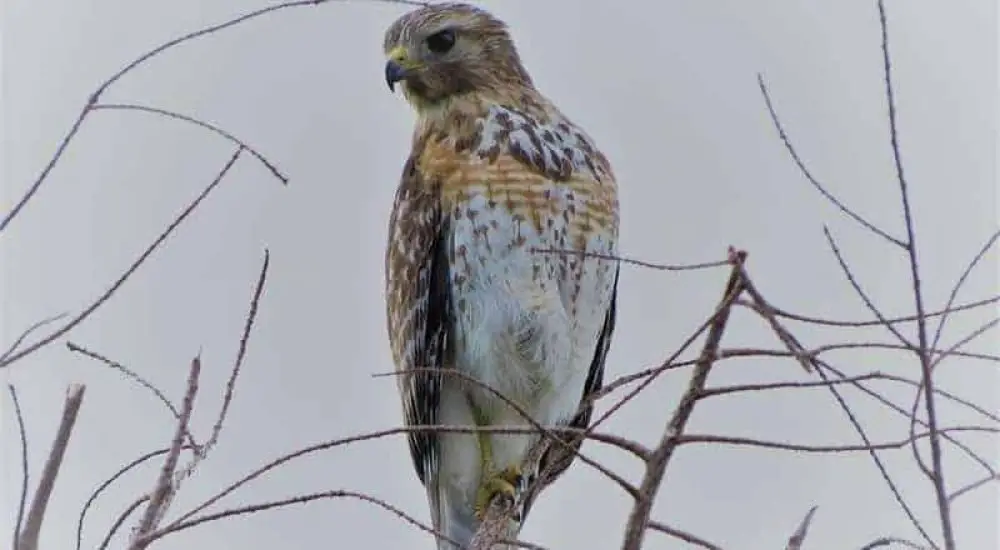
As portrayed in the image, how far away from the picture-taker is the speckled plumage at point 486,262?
575 centimetres

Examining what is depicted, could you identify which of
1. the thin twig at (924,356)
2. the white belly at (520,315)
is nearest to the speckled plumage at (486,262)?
the white belly at (520,315)

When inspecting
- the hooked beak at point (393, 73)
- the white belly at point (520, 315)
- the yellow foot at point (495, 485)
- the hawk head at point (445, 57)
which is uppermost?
the hawk head at point (445, 57)

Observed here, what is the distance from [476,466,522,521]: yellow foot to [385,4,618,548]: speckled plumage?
0.04 m

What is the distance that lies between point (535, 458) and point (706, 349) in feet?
6.25

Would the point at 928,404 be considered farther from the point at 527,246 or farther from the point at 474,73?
the point at 474,73

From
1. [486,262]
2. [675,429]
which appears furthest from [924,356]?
[486,262]

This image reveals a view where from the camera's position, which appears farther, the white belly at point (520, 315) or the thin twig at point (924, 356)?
the white belly at point (520, 315)

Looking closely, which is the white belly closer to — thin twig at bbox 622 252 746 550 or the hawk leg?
the hawk leg

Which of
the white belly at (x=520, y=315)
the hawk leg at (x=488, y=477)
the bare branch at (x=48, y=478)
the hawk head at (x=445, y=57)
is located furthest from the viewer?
the hawk head at (x=445, y=57)

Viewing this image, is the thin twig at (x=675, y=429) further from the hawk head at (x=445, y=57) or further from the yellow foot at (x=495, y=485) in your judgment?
the hawk head at (x=445, y=57)

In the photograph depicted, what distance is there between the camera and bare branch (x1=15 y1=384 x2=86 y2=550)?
7.53 ft

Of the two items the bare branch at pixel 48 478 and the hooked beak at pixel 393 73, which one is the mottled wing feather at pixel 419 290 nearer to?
the hooked beak at pixel 393 73

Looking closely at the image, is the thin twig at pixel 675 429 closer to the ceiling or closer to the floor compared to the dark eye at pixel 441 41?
closer to the floor

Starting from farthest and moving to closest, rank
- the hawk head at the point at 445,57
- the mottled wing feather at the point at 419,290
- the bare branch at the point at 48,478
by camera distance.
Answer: the hawk head at the point at 445,57
the mottled wing feather at the point at 419,290
the bare branch at the point at 48,478
